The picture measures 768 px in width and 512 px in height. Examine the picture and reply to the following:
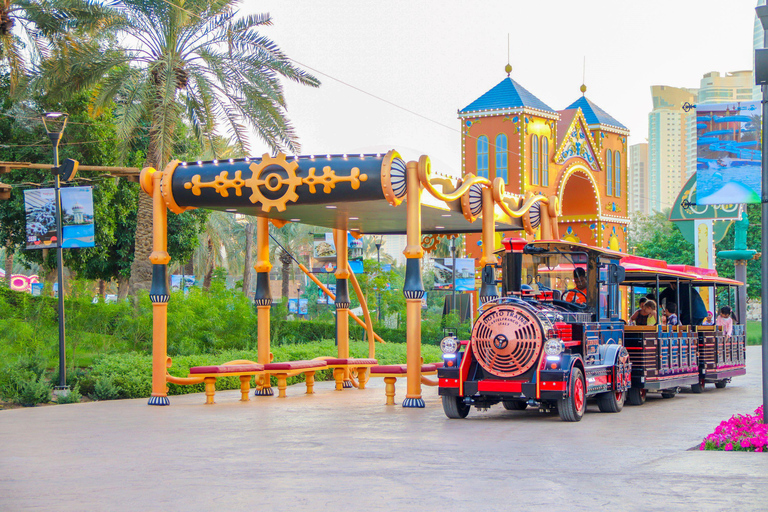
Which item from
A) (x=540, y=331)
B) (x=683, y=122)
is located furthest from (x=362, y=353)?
(x=683, y=122)

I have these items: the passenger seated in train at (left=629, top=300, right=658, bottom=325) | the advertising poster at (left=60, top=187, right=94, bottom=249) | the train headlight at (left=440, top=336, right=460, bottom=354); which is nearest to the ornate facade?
the passenger seated in train at (left=629, top=300, right=658, bottom=325)

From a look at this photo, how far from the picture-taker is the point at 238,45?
22594 millimetres

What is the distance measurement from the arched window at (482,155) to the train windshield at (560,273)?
82.0 feet

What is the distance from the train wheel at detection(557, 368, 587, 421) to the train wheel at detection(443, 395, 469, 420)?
150 cm

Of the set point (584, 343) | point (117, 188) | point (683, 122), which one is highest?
point (683, 122)

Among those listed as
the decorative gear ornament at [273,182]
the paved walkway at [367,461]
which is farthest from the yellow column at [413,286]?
the decorative gear ornament at [273,182]

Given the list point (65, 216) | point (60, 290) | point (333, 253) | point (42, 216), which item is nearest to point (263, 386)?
point (60, 290)

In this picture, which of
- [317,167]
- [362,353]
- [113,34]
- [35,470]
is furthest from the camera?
[362,353]

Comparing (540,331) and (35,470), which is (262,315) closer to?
(540,331)

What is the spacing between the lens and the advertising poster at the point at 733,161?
488 inches

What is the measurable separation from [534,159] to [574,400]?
90.7ft

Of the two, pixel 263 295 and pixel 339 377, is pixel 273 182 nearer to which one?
pixel 263 295

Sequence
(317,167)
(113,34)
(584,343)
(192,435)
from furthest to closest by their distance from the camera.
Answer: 1. (113,34)
2. (317,167)
3. (584,343)
4. (192,435)

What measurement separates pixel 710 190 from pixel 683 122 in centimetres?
14114
